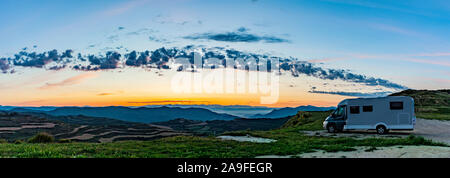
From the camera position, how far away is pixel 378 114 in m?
28.4

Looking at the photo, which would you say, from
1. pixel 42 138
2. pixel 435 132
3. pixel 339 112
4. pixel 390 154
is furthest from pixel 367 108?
pixel 42 138

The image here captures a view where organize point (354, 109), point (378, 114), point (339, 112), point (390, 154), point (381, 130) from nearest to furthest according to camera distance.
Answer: point (390, 154), point (381, 130), point (378, 114), point (354, 109), point (339, 112)

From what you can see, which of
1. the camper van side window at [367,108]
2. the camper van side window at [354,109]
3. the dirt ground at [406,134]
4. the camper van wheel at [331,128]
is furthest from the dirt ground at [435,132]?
the camper van wheel at [331,128]

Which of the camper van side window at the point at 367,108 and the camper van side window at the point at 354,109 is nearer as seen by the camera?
the camper van side window at the point at 367,108

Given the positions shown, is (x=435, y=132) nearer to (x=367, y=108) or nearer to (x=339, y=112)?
(x=367, y=108)

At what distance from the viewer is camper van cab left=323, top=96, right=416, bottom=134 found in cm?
2759

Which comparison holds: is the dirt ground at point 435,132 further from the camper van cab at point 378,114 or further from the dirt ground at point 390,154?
the dirt ground at point 390,154

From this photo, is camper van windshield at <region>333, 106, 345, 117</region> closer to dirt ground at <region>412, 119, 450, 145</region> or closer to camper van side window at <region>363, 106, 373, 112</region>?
camper van side window at <region>363, 106, 373, 112</region>

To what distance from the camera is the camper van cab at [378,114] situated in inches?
1086

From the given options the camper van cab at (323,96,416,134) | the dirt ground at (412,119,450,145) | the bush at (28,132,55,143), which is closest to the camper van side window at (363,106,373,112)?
the camper van cab at (323,96,416,134)
